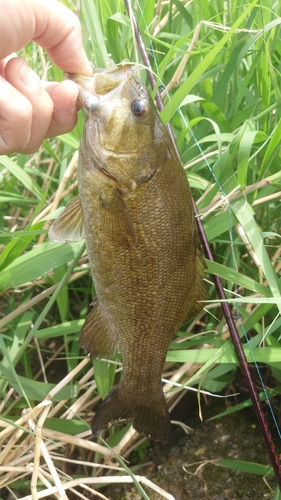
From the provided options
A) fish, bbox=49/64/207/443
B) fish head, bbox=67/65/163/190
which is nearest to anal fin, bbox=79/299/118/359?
fish, bbox=49/64/207/443

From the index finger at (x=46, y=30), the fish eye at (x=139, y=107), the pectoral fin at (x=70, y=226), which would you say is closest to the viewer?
the index finger at (x=46, y=30)

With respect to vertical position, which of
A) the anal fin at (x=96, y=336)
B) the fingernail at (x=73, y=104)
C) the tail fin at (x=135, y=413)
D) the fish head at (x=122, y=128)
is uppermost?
the fingernail at (x=73, y=104)

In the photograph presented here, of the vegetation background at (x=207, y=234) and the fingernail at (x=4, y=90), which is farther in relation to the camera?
the vegetation background at (x=207, y=234)

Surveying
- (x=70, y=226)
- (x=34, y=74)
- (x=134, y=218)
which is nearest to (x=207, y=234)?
(x=134, y=218)

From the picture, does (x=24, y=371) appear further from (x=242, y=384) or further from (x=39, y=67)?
(x=39, y=67)

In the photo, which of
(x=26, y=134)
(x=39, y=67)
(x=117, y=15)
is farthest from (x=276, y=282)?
(x=39, y=67)

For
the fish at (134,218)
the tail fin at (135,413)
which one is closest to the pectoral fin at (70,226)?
the fish at (134,218)

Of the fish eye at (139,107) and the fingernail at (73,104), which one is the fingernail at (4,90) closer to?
the fingernail at (73,104)

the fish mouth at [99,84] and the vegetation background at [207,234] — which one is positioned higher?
the fish mouth at [99,84]

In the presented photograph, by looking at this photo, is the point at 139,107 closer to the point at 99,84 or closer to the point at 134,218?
the point at 99,84
